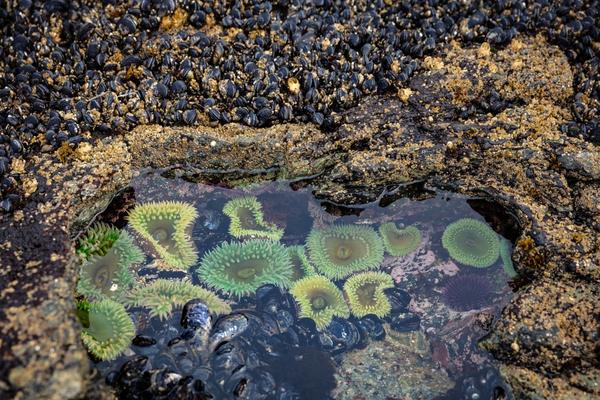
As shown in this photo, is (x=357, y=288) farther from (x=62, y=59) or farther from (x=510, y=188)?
(x=62, y=59)

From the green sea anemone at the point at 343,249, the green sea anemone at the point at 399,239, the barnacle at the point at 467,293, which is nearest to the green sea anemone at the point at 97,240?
the green sea anemone at the point at 343,249

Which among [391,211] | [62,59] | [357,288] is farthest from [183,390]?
[62,59]

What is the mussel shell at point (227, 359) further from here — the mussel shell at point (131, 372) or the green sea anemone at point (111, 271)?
the green sea anemone at point (111, 271)

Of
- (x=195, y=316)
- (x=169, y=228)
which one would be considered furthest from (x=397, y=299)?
(x=169, y=228)

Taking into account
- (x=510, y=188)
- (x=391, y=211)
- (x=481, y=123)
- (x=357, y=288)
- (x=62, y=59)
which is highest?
(x=62, y=59)

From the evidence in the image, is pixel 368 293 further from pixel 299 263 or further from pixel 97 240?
pixel 97 240

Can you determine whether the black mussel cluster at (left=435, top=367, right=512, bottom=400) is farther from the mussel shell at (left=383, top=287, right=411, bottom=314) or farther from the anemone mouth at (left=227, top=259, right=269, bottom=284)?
the anemone mouth at (left=227, top=259, right=269, bottom=284)
